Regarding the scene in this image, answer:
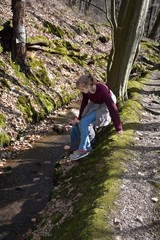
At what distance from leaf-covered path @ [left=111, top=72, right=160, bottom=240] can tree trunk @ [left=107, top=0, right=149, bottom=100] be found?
7.14ft

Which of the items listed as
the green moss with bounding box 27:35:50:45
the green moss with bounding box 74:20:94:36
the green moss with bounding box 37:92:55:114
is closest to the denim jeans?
the green moss with bounding box 37:92:55:114

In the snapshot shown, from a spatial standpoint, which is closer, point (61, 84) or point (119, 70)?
point (119, 70)

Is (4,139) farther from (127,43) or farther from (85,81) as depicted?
(127,43)

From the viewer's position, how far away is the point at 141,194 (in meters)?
5.34

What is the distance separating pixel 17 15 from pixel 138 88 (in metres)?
5.57

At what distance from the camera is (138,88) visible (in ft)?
44.9

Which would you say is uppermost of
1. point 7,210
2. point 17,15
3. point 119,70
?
point 17,15

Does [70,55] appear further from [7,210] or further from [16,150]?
[7,210]

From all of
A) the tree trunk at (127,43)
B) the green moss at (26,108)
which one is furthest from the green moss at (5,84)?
the tree trunk at (127,43)

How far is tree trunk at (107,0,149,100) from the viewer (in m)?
9.56

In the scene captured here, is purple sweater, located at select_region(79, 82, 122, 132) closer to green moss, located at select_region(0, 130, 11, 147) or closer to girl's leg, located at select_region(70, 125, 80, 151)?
girl's leg, located at select_region(70, 125, 80, 151)

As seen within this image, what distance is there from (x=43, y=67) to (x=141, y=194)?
9102 mm

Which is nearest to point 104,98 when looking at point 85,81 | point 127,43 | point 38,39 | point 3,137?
point 85,81

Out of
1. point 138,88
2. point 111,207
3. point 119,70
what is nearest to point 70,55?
point 138,88
